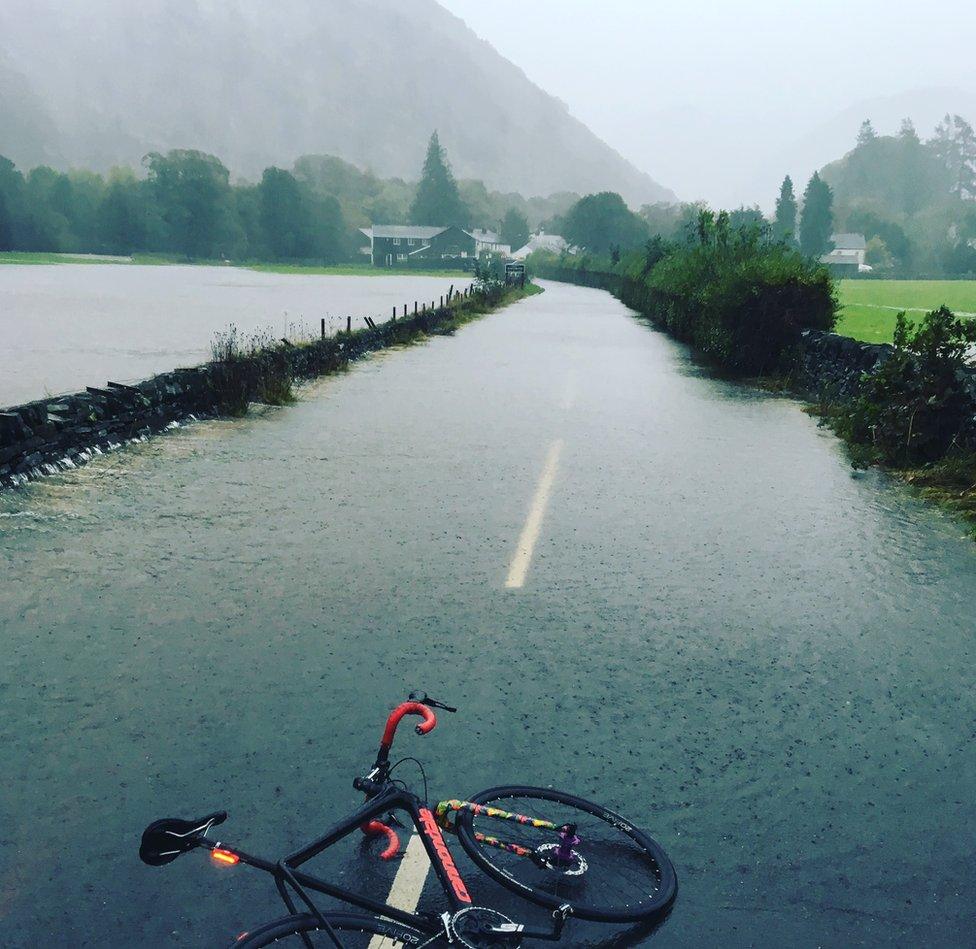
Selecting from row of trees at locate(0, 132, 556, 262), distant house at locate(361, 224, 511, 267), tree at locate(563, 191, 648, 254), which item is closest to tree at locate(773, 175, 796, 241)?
tree at locate(563, 191, 648, 254)

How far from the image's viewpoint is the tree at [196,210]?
146 meters

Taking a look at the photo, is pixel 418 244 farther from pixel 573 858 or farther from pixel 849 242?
pixel 573 858

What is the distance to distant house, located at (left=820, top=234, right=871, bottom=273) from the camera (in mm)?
160750

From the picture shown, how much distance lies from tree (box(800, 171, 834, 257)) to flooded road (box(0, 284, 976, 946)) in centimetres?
16342

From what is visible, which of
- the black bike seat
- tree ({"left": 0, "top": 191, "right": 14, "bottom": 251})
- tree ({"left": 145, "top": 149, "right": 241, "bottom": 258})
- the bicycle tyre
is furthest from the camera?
tree ({"left": 145, "top": 149, "right": 241, "bottom": 258})

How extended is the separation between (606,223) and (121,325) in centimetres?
14690

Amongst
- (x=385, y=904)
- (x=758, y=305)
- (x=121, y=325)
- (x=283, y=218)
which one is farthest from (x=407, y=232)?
(x=385, y=904)

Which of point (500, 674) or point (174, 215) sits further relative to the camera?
point (174, 215)

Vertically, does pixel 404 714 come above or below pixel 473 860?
above

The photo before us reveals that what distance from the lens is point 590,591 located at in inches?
271

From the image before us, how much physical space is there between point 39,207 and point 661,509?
15130 cm

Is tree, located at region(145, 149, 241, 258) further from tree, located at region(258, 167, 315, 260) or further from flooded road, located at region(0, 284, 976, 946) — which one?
flooded road, located at region(0, 284, 976, 946)

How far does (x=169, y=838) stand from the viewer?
8.50 feet

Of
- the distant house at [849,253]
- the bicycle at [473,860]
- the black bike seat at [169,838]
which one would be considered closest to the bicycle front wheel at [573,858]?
the bicycle at [473,860]
